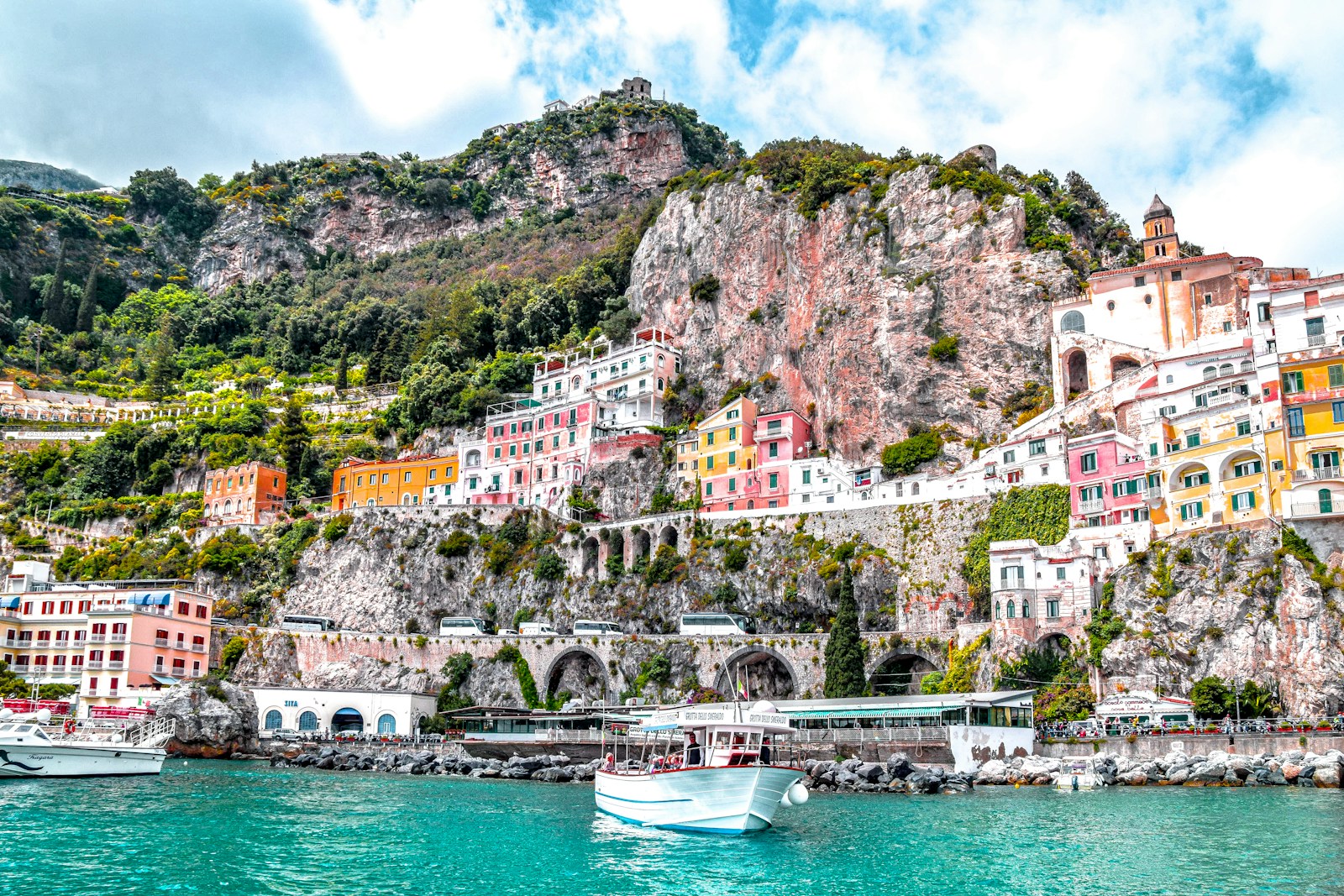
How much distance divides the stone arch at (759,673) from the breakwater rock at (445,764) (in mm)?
8989

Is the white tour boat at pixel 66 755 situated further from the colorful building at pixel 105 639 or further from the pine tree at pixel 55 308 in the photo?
the pine tree at pixel 55 308

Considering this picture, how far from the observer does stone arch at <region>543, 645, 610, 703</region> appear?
65.0 metres

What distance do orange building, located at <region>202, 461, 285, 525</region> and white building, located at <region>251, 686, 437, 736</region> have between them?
22.4 m

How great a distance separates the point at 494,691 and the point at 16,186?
12834 cm

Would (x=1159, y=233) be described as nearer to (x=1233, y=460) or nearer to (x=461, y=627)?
(x=1233, y=460)

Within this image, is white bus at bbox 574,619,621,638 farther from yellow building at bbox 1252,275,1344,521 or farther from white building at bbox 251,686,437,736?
yellow building at bbox 1252,275,1344,521

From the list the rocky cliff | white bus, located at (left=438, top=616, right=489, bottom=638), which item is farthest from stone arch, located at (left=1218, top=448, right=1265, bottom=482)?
the rocky cliff

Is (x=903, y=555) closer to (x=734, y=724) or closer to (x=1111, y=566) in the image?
(x=1111, y=566)

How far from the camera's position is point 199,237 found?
504 feet

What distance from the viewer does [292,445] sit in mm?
90188

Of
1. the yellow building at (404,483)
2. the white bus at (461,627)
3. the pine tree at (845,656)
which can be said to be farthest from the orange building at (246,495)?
the pine tree at (845,656)

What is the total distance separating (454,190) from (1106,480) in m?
114

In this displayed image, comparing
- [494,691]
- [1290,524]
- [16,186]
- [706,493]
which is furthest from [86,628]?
[16,186]

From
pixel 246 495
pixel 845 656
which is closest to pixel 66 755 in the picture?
pixel 845 656
